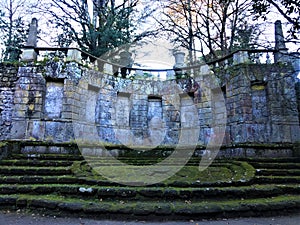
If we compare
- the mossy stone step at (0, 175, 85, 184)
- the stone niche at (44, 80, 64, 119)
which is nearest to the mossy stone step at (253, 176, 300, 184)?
the mossy stone step at (0, 175, 85, 184)

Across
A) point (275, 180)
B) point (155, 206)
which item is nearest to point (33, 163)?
point (155, 206)

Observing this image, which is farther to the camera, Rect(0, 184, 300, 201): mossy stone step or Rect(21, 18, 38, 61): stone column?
Rect(21, 18, 38, 61): stone column

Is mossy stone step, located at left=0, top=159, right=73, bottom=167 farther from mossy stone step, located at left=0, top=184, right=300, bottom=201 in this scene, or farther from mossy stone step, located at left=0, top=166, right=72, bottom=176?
mossy stone step, located at left=0, top=184, right=300, bottom=201

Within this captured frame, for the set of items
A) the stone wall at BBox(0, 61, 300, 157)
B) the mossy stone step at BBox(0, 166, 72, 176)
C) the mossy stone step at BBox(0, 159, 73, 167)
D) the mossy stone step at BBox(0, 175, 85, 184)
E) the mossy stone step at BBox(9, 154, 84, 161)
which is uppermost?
the stone wall at BBox(0, 61, 300, 157)

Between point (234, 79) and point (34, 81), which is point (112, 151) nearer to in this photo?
point (34, 81)

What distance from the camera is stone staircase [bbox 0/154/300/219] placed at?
4.09m

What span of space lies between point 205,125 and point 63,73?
244 inches

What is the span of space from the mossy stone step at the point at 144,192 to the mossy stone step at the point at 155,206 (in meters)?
0.13

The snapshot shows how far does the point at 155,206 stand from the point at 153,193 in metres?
0.53

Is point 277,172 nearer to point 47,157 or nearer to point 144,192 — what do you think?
point 144,192

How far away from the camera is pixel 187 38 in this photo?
15195 mm

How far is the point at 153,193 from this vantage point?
4.62 metres

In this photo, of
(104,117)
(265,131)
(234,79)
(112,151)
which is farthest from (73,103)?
(265,131)

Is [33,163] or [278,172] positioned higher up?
[33,163]
